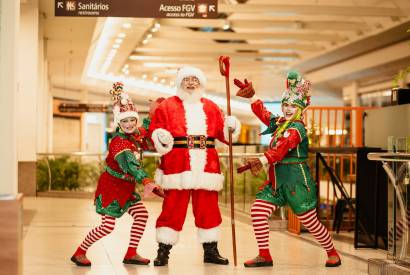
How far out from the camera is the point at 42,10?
15.2m

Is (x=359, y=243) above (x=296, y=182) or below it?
below

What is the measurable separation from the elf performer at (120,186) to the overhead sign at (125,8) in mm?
2459

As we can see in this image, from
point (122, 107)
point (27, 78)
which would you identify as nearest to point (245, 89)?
point (122, 107)

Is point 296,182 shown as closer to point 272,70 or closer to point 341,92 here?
point 272,70

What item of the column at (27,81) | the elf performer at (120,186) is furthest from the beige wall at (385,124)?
the column at (27,81)

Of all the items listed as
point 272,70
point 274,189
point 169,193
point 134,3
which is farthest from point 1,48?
point 272,70

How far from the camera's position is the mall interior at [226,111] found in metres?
5.88

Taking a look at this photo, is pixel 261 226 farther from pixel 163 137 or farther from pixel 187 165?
pixel 163 137

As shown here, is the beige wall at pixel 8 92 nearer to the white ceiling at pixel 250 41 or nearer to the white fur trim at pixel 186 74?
the white fur trim at pixel 186 74

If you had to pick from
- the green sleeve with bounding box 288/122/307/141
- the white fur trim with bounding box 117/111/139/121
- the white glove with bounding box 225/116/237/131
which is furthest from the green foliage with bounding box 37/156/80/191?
the green sleeve with bounding box 288/122/307/141

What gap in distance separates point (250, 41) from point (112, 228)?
1646 cm

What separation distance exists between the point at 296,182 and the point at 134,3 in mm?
3321

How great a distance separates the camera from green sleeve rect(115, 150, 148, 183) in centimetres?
598

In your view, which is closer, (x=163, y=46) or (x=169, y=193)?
(x=169, y=193)
